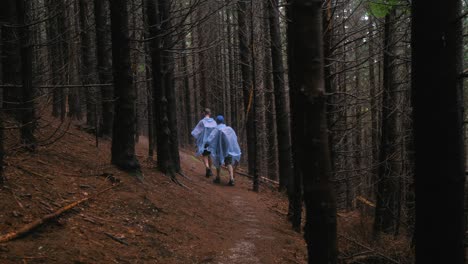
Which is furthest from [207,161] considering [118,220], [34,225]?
[34,225]

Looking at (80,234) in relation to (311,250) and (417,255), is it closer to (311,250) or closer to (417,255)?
(311,250)

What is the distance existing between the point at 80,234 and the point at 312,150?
123 inches

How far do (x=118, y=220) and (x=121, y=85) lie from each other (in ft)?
9.84

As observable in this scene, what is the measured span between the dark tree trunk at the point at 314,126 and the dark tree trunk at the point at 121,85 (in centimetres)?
511

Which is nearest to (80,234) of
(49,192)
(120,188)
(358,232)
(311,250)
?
(49,192)

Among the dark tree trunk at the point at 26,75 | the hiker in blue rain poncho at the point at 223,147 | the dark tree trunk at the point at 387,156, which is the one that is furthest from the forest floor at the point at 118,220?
the hiker in blue rain poncho at the point at 223,147

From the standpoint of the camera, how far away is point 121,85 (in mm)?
7398

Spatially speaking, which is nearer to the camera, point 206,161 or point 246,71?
point 206,161

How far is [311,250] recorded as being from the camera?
10.1 feet

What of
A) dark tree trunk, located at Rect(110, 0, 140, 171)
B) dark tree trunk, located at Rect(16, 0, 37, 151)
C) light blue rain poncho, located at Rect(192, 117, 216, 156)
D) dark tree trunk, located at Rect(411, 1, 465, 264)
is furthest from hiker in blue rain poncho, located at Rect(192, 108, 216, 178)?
dark tree trunk, located at Rect(411, 1, 465, 264)

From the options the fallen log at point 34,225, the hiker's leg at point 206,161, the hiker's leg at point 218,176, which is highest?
the fallen log at point 34,225

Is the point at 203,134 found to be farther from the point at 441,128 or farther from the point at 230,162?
the point at 441,128

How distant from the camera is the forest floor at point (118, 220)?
13.8 feet

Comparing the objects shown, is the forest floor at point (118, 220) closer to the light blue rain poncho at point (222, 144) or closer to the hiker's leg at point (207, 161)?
the light blue rain poncho at point (222, 144)
